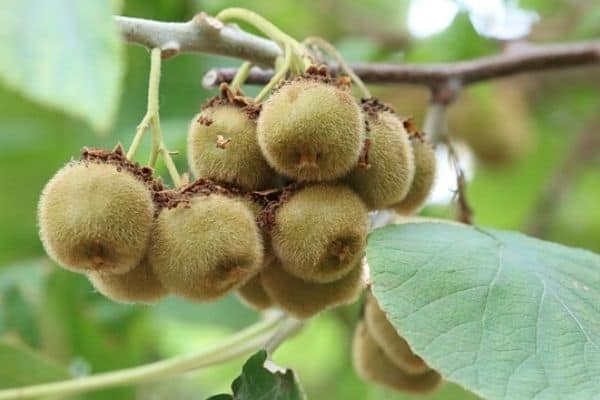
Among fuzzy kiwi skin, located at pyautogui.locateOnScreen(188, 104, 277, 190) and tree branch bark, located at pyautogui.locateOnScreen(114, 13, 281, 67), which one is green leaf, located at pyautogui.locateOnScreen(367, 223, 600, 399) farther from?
tree branch bark, located at pyautogui.locateOnScreen(114, 13, 281, 67)

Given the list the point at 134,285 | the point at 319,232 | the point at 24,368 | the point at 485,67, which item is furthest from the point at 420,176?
the point at 24,368

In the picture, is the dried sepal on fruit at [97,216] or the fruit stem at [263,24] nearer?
the dried sepal on fruit at [97,216]

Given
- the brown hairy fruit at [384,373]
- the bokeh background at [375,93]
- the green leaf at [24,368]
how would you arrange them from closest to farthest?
1. the brown hairy fruit at [384,373]
2. the green leaf at [24,368]
3. the bokeh background at [375,93]

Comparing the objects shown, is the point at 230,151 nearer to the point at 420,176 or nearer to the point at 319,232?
the point at 319,232

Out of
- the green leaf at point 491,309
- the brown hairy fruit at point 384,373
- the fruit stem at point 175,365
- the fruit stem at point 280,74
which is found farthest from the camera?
the fruit stem at point 175,365

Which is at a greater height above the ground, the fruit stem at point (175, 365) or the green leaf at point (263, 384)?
the green leaf at point (263, 384)

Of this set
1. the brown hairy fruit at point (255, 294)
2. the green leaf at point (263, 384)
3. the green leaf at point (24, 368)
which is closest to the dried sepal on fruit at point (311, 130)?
the brown hairy fruit at point (255, 294)

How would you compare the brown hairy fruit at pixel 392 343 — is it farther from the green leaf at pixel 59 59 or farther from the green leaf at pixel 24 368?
the green leaf at pixel 59 59

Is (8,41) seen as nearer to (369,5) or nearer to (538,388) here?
(538,388)
